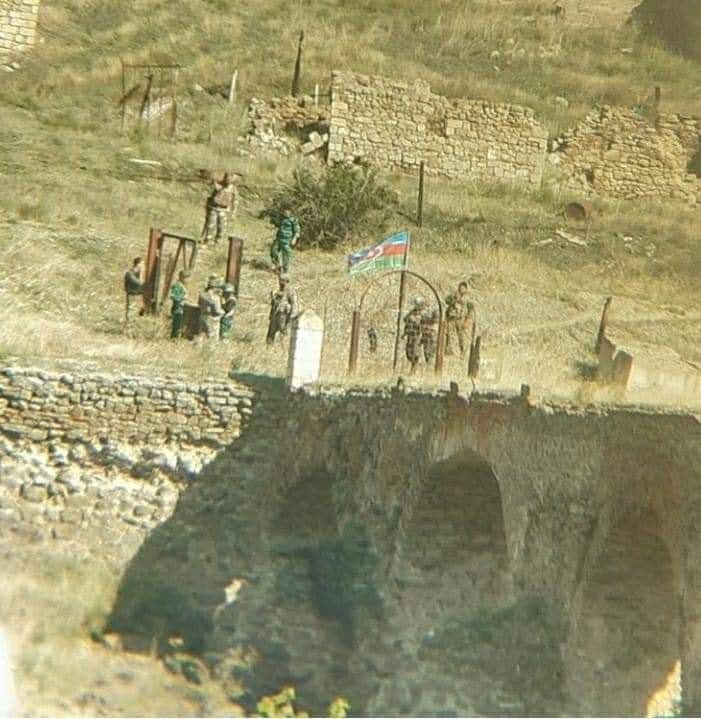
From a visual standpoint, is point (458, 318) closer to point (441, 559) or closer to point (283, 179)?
point (441, 559)

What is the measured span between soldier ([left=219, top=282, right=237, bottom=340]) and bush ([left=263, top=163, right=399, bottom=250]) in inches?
304

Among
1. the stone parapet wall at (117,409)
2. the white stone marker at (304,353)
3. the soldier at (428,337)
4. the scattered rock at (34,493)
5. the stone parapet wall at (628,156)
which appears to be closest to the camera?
the scattered rock at (34,493)

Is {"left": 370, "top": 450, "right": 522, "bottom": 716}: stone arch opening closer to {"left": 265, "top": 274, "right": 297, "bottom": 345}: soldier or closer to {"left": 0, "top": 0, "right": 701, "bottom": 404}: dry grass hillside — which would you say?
{"left": 0, "top": 0, "right": 701, "bottom": 404}: dry grass hillside

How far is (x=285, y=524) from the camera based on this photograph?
19.1m

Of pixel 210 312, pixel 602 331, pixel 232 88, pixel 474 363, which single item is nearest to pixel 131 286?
pixel 210 312

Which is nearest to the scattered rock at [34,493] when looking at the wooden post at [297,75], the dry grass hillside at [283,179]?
the dry grass hillside at [283,179]

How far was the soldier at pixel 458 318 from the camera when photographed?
24.5 m

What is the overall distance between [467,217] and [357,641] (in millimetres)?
18125

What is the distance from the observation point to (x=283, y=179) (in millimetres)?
34312

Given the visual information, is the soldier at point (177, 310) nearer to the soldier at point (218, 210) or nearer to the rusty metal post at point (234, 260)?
the rusty metal post at point (234, 260)

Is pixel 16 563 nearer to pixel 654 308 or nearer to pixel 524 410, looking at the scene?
pixel 524 410

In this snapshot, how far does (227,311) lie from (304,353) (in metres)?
4.04

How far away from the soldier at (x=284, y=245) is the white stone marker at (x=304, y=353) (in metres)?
7.24

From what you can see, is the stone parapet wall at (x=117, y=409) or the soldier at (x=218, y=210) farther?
the soldier at (x=218, y=210)
